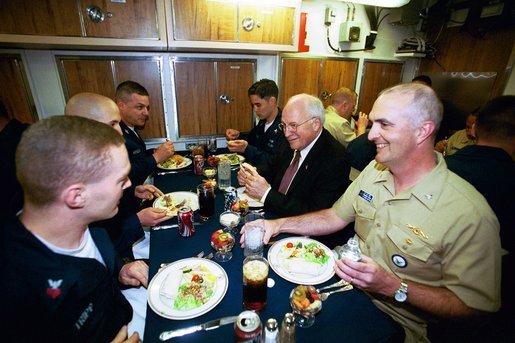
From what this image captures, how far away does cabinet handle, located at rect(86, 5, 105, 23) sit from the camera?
7.86 feet

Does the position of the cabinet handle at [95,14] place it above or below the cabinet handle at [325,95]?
above

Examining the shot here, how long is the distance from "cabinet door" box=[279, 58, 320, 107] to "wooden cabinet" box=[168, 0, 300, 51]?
628 mm

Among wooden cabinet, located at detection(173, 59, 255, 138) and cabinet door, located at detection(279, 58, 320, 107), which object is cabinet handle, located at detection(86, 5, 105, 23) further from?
cabinet door, located at detection(279, 58, 320, 107)

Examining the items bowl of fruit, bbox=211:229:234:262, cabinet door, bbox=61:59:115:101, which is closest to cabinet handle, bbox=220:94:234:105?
cabinet door, bbox=61:59:115:101

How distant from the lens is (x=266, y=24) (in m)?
3.02

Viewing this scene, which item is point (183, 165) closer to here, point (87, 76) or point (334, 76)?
point (87, 76)

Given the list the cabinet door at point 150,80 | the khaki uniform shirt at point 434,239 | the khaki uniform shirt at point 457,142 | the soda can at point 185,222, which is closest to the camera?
the khaki uniform shirt at point 434,239

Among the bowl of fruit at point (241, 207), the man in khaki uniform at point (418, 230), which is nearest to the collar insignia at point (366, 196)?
the man in khaki uniform at point (418, 230)

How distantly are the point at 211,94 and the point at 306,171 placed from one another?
223 centimetres

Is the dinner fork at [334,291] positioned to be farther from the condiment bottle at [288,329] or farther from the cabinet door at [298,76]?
the cabinet door at [298,76]

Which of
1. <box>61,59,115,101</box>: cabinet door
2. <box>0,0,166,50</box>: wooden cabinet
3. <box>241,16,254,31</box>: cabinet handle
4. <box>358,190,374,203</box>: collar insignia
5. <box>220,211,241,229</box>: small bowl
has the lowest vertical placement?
<box>220,211,241,229</box>: small bowl

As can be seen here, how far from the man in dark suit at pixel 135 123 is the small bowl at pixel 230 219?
1146 millimetres

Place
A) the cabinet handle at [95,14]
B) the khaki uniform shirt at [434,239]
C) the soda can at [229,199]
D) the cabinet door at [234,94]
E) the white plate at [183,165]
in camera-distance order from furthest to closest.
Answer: the cabinet door at [234,94] < the white plate at [183,165] < the cabinet handle at [95,14] < the soda can at [229,199] < the khaki uniform shirt at [434,239]

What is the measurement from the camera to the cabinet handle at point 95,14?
2395 mm
